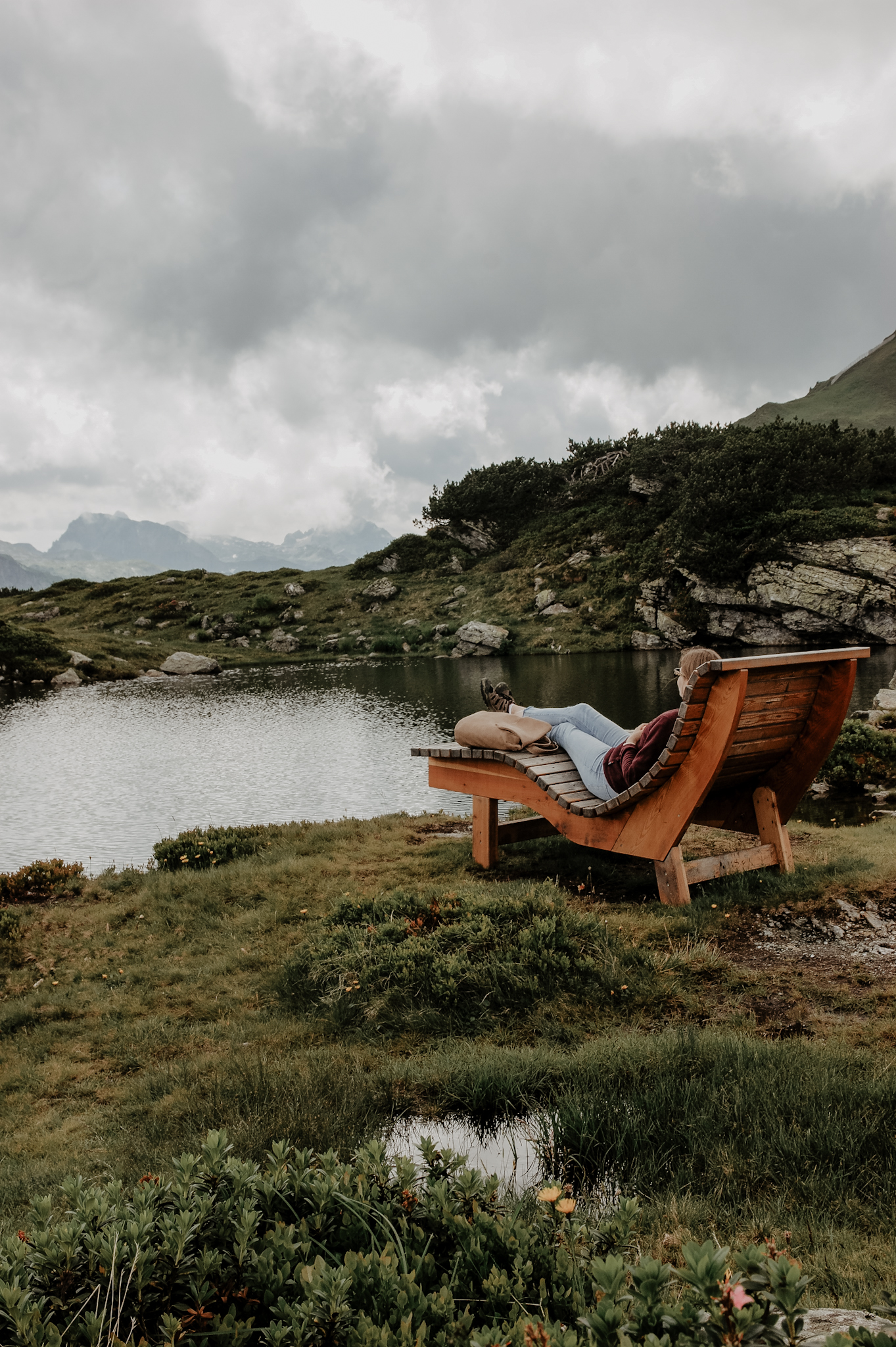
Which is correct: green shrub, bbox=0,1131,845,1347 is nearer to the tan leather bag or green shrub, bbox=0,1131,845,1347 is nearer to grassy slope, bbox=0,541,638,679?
the tan leather bag

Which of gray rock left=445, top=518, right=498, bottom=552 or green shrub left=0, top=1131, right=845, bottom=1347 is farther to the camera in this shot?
gray rock left=445, top=518, right=498, bottom=552

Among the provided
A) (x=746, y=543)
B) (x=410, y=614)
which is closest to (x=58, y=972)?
(x=746, y=543)

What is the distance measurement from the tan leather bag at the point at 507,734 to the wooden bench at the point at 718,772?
0.36 ft

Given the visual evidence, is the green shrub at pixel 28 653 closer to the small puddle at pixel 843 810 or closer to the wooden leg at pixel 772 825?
the small puddle at pixel 843 810

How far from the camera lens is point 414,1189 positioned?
7.71ft

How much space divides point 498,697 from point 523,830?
1.50 metres

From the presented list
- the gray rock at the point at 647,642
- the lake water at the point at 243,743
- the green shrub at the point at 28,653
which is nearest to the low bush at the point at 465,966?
the lake water at the point at 243,743

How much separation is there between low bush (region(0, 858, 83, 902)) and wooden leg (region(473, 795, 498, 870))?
471 centimetres

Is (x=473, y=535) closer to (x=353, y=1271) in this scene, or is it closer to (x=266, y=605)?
(x=266, y=605)

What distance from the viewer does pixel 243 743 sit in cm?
1938

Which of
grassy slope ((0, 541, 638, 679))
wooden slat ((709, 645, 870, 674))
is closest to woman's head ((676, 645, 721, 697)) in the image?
wooden slat ((709, 645, 870, 674))

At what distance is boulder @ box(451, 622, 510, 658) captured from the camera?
4284cm

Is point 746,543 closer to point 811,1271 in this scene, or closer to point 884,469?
point 884,469

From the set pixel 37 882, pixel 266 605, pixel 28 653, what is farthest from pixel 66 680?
pixel 37 882
